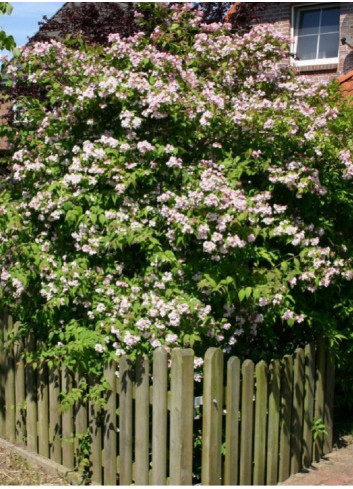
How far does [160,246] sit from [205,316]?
54cm

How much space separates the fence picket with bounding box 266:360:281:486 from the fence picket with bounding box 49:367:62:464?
55.9 inches

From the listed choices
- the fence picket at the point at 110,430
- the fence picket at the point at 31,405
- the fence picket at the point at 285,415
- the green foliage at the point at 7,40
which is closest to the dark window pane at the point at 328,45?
the green foliage at the point at 7,40

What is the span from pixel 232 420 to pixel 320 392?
42.7 inches

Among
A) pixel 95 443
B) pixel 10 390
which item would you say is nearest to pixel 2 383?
pixel 10 390

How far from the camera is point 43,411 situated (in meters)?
4.44

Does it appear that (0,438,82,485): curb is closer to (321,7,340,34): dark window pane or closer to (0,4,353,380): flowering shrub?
(0,4,353,380): flowering shrub

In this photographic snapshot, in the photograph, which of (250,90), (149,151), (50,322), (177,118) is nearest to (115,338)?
(50,322)

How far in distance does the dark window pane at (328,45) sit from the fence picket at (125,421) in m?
9.97

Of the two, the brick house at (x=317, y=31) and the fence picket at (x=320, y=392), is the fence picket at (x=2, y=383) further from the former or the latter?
the brick house at (x=317, y=31)

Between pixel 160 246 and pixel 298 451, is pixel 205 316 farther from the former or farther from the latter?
pixel 298 451

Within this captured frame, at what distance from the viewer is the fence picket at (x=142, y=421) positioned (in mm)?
3689

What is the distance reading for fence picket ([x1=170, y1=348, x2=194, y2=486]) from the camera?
3.47m

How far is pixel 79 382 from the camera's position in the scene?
13.5ft

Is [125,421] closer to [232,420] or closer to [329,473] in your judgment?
[232,420]
